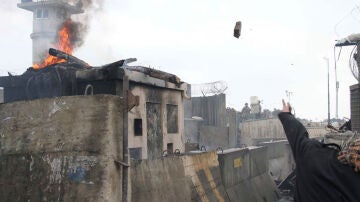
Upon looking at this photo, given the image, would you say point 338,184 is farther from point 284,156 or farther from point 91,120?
point 284,156

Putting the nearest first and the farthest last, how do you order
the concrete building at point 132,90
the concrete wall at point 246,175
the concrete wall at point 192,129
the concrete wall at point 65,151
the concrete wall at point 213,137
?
the concrete wall at point 65,151, the concrete building at point 132,90, the concrete wall at point 246,175, the concrete wall at point 192,129, the concrete wall at point 213,137

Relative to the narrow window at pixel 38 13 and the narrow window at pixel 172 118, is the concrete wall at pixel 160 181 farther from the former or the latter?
the narrow window at pixel 38 13

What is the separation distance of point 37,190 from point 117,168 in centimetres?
159

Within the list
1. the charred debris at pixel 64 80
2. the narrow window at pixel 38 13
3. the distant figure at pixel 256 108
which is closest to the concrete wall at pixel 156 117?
the charred debris at pixel 64 80

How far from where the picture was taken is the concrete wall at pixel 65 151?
7.00 meters

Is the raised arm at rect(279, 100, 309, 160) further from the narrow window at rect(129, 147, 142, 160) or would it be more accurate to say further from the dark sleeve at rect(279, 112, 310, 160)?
the narrow window at rect(129, 147, 142, 160)

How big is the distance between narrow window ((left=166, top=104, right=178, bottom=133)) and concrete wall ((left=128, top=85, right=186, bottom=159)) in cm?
15

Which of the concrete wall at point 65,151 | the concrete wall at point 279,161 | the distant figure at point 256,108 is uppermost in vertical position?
the distant figure at point 256,108

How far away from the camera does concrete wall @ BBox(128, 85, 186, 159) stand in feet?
43.9

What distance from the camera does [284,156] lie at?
24.6m

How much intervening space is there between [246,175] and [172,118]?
4112mm

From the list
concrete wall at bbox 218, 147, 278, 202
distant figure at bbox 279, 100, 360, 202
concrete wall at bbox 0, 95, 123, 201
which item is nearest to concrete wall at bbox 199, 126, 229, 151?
concrete wall at bbox 218, 147, 278, 202

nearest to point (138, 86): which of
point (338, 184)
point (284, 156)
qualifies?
point (338, 184)

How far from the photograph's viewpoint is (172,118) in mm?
16422
